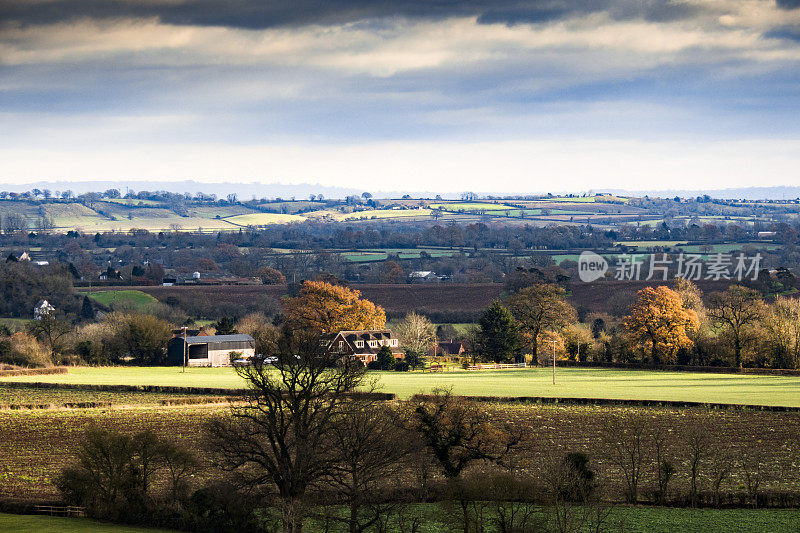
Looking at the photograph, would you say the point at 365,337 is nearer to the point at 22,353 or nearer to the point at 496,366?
the point at 496,366

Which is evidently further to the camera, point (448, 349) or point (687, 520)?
point (448, 349)

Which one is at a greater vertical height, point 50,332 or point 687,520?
point 687,520

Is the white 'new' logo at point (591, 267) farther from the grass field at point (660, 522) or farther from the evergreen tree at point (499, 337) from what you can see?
the grass field at point (660, 522)

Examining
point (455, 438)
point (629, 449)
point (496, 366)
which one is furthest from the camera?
point (496, 366)

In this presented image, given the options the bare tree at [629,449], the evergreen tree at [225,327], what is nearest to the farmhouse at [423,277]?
the evergreen tree at [225,327]

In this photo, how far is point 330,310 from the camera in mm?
93750

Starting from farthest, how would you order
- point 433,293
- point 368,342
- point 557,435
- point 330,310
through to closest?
1. point 433,293
2. point 330,310
3. point 368,342
4. point 557,435

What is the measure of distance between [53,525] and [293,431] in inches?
314

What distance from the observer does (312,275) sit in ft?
511

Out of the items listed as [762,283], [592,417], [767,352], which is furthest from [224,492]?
[762,283]

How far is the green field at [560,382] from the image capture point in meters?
58.0

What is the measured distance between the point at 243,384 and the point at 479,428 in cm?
3330

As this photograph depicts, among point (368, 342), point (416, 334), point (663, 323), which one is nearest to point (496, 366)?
point (416, 334)

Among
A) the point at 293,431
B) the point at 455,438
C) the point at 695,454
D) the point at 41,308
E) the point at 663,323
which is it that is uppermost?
the point at 293,431
